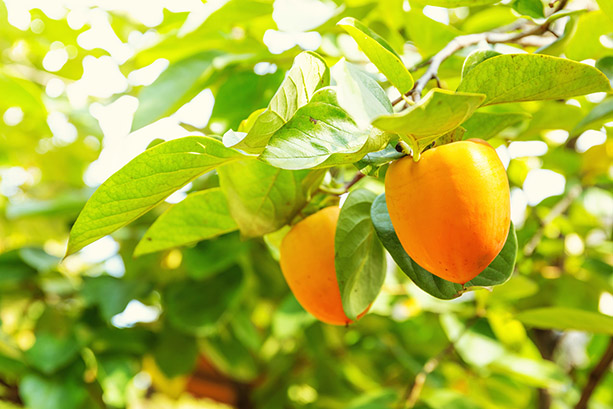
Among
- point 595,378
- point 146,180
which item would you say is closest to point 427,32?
point 146,180

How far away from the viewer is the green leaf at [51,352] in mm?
889

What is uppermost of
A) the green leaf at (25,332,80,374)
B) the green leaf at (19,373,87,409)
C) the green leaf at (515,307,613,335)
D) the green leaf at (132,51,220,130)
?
the green leaf at (132,51,220,130)

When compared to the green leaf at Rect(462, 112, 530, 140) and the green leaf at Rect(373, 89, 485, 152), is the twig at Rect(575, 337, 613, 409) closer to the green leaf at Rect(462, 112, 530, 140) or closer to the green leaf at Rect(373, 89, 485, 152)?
the green leaf at Rect(462, 112, 530, 140)

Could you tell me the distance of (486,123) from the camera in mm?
409

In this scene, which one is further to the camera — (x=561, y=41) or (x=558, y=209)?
(x=558, y=209)

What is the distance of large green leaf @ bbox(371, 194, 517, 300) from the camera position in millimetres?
341

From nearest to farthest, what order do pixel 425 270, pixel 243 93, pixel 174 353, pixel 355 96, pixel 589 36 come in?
pixel 355 96
pixel 425 270
pixel 589 36
pixel 243 93
pixel 174 353

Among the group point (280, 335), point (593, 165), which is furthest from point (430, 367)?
point (593, 165)

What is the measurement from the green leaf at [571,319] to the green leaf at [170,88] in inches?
17.3

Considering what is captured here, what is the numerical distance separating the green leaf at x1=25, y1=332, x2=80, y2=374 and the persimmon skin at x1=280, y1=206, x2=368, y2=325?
67 centimetres

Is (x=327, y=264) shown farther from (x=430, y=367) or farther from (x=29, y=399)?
(x=29, y=399)

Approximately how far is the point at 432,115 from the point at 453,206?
6 centimetres

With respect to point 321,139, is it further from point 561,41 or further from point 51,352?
point 51,352

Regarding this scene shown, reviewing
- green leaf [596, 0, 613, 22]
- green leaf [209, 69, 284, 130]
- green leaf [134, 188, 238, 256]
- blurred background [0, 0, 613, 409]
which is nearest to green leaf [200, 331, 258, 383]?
blurred background [0, 0, 613, 409]
